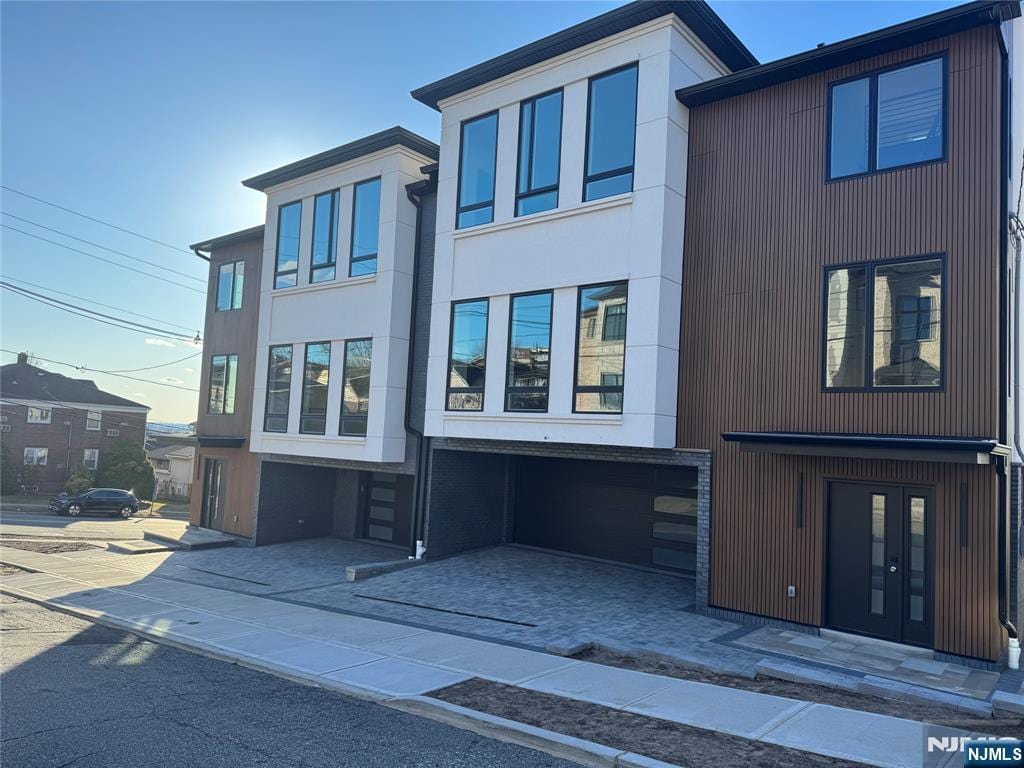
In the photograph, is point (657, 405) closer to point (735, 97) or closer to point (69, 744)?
point (735, 97)

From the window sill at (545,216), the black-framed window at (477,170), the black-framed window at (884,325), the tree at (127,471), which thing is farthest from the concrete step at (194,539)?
the tree at (127,471)

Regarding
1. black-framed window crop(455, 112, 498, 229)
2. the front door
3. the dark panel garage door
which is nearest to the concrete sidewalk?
the front door

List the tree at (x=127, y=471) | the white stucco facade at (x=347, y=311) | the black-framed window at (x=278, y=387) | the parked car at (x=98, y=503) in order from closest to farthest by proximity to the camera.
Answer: the white stucco facade at (x=347, y=311)
the black-framed window at (x=278, y=387)
the parked car at (x=98, y=503)
the tree at (x=127, y=471)

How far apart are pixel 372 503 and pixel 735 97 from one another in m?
14.4

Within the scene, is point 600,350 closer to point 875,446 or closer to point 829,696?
point 875,446

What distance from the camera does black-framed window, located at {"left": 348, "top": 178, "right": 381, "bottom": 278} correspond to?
59.6 feet

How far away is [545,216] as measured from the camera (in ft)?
45.3

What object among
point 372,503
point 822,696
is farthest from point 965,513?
point 372,503

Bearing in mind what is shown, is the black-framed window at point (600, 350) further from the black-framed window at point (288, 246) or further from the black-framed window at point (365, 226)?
A: the black-framed window at point (288, 246)

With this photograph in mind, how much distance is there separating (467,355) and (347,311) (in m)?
4.83

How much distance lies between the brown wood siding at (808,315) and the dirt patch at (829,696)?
7.29 ft

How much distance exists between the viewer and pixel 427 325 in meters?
17.6

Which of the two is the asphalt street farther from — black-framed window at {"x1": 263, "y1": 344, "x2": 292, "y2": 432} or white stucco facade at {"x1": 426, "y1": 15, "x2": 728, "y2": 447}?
black-framed window at {"x1": 263, "y1": 344, "x2": 292, "y2": 432}

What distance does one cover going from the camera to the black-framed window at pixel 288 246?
66.0 ft
